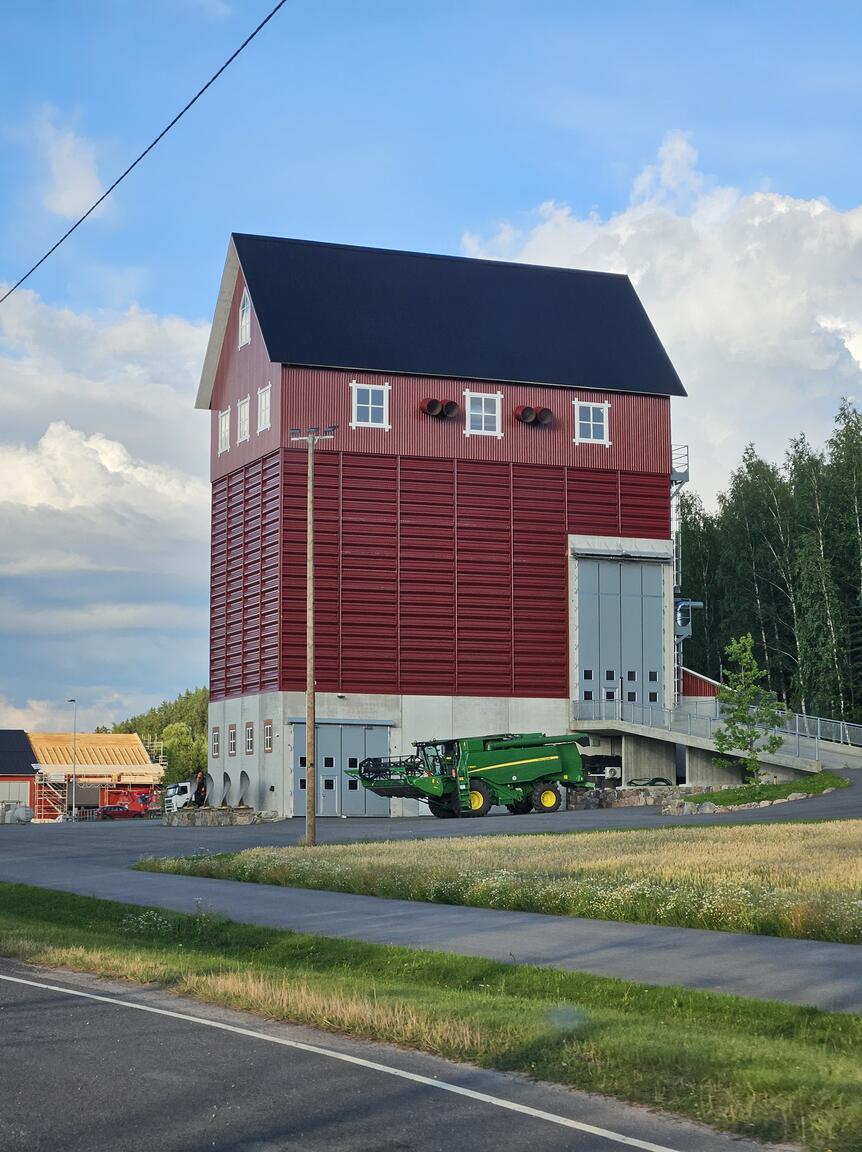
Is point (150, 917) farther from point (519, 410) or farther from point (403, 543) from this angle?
point (519, 410)

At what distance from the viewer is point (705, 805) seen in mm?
48344

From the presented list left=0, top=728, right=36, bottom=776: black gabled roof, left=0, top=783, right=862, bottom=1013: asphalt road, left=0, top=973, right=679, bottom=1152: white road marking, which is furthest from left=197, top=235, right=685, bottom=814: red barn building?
left=0, top=728, right=36, bottom=776: black gabled roof

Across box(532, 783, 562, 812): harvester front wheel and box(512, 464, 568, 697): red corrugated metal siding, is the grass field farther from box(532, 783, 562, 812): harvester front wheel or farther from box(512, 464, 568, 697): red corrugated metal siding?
box(512, 464, 568, 697): red corrugated metal siding

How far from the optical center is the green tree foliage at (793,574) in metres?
73.1

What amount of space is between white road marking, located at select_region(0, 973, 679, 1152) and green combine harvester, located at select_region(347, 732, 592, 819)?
35.1m

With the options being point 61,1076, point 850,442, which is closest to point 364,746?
point 850,442

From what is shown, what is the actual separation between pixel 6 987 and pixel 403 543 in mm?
48330

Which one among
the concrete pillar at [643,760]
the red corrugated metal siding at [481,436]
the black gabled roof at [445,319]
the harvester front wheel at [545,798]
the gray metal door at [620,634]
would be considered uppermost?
the black gabled roof at [445,319]

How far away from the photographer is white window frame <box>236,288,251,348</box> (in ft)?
218

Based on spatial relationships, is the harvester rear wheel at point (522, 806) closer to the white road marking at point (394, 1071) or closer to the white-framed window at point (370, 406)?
the white-framed window at point (370, 406)

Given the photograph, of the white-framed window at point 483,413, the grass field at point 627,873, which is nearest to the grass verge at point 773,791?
the grass field at point 627,873

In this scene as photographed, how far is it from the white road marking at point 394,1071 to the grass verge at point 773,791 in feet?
122

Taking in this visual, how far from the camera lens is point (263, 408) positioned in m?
64.5

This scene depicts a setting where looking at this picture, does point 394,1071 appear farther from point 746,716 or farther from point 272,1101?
point 746,716
